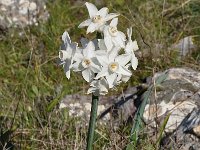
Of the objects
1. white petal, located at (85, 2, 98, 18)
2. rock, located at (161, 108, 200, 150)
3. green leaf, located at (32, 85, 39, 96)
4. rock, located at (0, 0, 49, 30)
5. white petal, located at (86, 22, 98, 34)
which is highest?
rock, located at (0, 0, 49, 30)

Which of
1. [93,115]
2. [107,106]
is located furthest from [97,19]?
[107,106]

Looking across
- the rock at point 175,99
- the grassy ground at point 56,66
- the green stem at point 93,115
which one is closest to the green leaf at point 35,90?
the grassy ground at point 56,66

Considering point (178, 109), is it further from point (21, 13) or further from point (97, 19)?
point (21, 13)

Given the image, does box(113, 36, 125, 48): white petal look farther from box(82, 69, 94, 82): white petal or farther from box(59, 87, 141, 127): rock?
box(59, 87, 141, 127): rock

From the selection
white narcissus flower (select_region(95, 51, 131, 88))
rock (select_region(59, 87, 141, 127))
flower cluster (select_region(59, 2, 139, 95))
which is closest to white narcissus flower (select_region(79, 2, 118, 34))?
flower cluster (select_region(59, 2, 139, 95))

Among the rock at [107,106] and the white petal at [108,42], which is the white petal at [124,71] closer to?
the white petal at [108,42]

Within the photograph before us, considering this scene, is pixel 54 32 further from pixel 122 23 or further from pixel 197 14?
pixel 197 14
